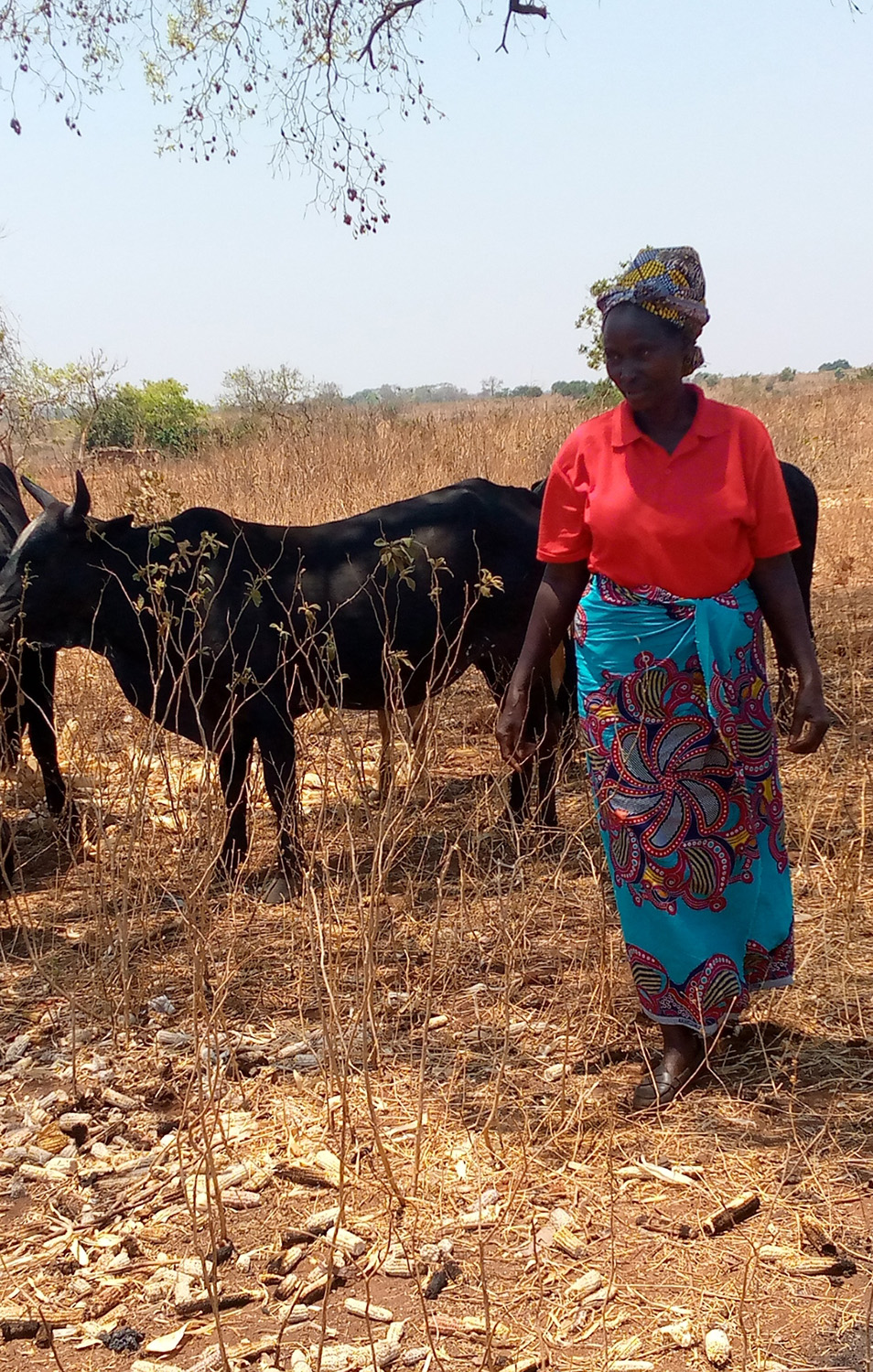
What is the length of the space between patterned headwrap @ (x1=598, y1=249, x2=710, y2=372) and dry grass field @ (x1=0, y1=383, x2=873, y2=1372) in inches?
50.4

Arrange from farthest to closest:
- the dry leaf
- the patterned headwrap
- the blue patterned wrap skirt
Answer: the blue patterned wrap skirt
the patterned headwrap
the dry leaf

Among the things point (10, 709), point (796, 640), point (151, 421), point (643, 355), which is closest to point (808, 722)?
point (796, 640)

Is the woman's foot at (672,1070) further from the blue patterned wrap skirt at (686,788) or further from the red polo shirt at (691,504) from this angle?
the red polo shirt at (691,504)

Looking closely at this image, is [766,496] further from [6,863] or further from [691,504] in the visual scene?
[6,863]

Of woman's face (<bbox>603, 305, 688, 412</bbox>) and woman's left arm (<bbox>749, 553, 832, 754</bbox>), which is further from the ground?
woman's face (<bbox>603, 305, 688, 412</bbox>)

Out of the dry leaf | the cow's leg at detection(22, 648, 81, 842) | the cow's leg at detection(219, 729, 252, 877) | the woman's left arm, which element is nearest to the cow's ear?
the cow's leg at detection(22, 648, 81, 842)

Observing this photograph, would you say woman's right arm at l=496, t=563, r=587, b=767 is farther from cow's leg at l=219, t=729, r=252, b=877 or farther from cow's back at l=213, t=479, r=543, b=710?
cow's leg at l=219, t=729, r=252, b=877

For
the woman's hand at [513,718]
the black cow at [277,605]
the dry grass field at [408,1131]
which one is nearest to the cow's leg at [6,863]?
the dry grass field at [408,1131]

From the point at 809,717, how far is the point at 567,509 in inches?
31.9

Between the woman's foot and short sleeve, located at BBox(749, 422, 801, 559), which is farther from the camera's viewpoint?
the woman's foot

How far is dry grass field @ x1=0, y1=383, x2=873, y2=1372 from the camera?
2547 mm

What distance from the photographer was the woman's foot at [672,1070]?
129 inches

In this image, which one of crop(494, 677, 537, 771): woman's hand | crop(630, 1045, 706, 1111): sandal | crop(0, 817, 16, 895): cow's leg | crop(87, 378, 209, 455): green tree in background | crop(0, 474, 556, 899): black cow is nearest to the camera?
crop(630, 1045, 706, 1111): sandal

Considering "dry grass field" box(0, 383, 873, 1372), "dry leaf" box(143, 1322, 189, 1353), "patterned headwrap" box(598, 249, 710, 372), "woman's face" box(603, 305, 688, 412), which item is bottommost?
"dry leaf" box(143, 1322, 189, 1353)
